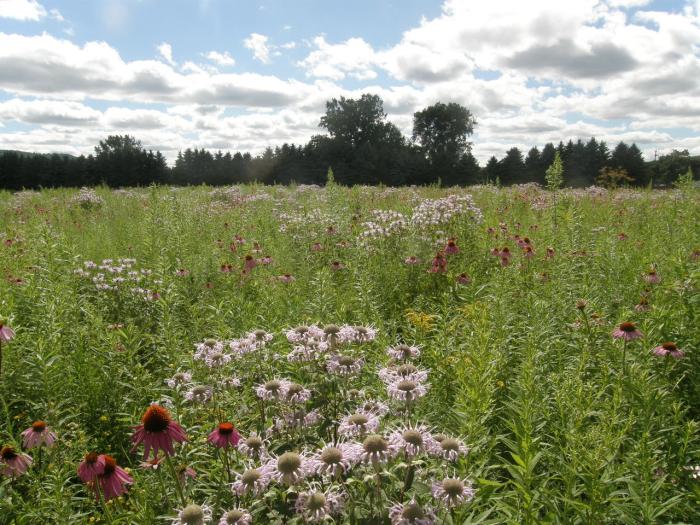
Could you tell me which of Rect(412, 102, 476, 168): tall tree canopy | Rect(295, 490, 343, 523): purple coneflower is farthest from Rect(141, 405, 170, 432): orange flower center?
Rect(412, 102, 476, 168): tall tree canopy

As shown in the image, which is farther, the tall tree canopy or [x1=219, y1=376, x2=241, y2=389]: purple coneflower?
the tall tree canopy

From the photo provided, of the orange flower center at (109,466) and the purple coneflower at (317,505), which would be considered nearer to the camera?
the purple coneflower at (317,505)

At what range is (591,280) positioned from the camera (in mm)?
4102

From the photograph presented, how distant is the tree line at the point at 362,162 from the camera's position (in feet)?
139

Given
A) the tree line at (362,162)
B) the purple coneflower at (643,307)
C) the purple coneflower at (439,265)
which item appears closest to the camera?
the purple coneflower at (643,307)

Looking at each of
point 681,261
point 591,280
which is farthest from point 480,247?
point 681,261

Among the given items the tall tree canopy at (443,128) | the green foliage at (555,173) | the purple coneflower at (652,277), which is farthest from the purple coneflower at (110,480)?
the tall tree canopy at (443,128)

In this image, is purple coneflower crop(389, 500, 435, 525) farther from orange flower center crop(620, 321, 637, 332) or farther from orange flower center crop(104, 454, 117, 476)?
orange flower center crop(620, 321, 637, 332)

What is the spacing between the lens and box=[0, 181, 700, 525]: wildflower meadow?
63.4 inches

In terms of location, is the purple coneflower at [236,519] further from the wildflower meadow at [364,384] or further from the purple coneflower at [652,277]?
the purple coneflower at [652,277]

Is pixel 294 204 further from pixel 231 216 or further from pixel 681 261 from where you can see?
pixel 681 261

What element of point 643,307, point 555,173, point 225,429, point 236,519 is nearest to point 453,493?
point 236,519

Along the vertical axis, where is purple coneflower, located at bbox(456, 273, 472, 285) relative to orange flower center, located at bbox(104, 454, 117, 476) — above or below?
above

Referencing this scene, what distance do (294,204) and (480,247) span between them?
516cm
